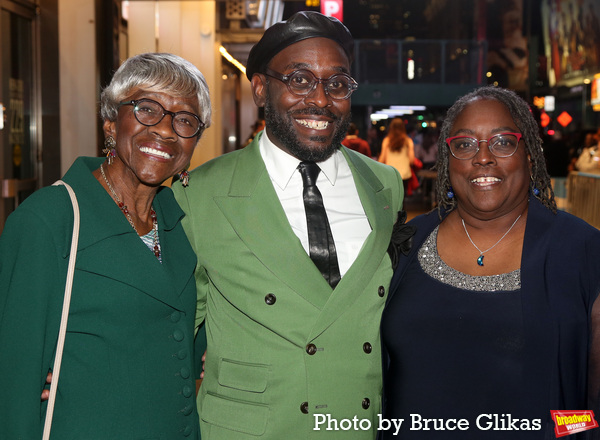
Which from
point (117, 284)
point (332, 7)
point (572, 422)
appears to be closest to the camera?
point (117, 284)

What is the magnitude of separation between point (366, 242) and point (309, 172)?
38cm

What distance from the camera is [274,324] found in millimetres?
2268

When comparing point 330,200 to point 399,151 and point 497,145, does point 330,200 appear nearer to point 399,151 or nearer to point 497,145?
point 497,145

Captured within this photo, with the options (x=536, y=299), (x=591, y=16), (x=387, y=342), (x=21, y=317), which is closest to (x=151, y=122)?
(x=21, y=317)

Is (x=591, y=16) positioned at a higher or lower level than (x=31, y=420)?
higher

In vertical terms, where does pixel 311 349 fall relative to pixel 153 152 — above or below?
below

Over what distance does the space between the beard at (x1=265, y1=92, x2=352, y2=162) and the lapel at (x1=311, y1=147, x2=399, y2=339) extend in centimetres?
Answer: 21

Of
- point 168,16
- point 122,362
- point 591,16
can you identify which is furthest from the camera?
point 591,16

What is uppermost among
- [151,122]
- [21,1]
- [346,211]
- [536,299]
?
[21,1]

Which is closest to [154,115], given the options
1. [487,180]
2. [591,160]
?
[487,180]

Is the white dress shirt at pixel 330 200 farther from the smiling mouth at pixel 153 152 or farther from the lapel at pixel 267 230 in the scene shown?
the smiling mouth at pixel 153 152

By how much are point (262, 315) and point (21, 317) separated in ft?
2.71

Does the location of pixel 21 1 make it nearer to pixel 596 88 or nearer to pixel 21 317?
pixel 21 317

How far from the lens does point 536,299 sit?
2.22 m
